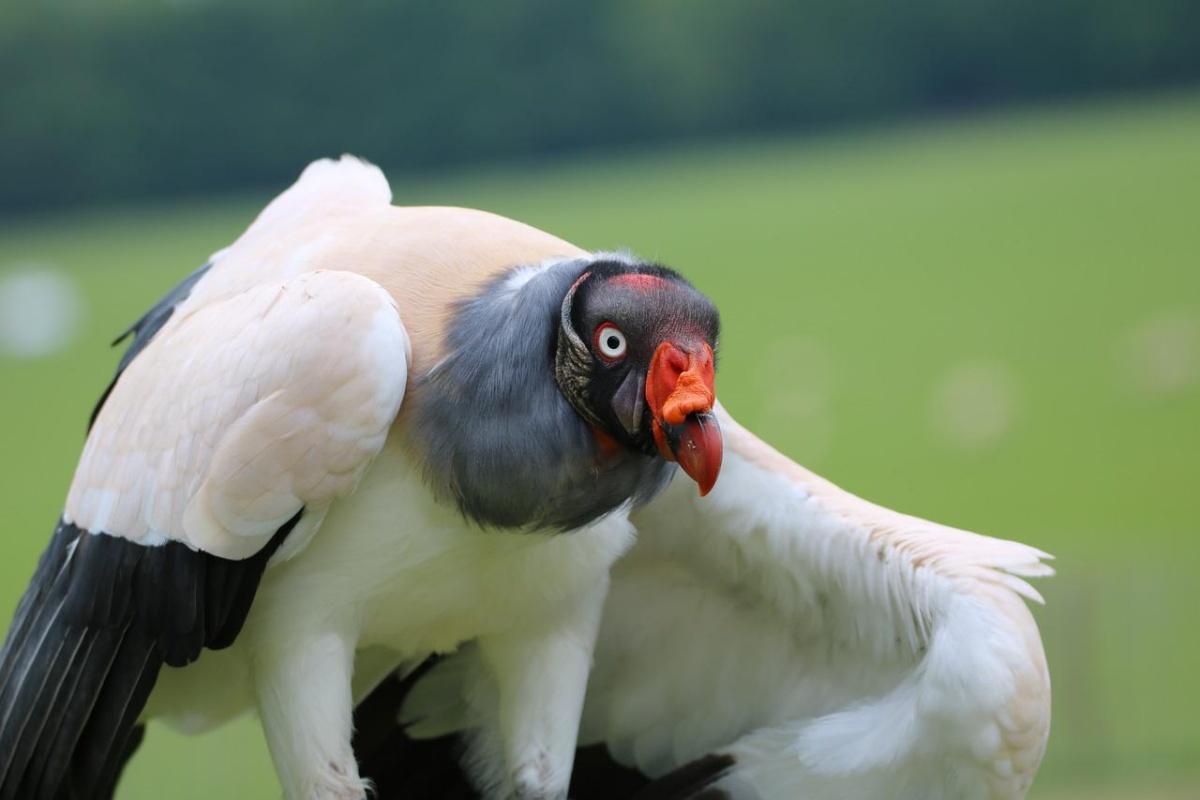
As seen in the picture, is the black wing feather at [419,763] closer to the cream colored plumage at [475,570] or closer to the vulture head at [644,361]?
the cream colored plumage at [475,570]

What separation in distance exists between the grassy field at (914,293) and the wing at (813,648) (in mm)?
5609

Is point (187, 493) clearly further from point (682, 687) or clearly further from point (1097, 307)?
point (1097, 307)

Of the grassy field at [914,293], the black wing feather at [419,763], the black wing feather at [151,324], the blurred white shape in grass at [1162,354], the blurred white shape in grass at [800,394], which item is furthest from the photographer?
the blurred white shape in grass at [1162,354]

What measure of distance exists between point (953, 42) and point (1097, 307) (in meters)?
2.44

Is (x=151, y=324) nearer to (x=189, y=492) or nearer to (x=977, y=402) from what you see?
(x=189, y=492)

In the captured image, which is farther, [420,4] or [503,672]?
[420,4]

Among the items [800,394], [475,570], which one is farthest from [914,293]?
[475,570]

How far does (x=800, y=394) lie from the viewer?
37.1 ft

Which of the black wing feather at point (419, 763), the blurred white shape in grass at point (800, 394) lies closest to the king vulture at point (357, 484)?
the black wing feather at point (419, 763)

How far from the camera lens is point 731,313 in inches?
462

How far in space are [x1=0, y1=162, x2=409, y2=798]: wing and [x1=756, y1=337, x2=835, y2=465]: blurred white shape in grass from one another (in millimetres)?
7703

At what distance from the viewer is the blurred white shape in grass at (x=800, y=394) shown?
34.9 ft

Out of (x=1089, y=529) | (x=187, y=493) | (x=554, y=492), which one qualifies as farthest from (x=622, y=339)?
(x=1089, y=529)

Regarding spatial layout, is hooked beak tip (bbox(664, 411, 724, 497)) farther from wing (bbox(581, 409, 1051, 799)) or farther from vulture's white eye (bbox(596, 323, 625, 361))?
wing (bbox(581, 409, 1051, 799))
